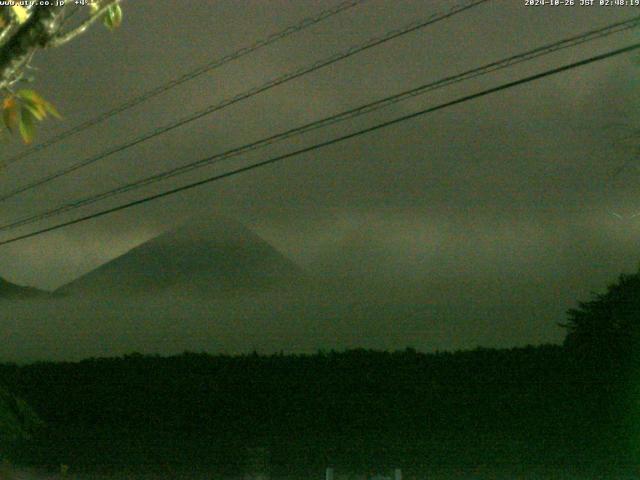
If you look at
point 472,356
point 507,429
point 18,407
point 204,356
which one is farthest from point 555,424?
point 18,407

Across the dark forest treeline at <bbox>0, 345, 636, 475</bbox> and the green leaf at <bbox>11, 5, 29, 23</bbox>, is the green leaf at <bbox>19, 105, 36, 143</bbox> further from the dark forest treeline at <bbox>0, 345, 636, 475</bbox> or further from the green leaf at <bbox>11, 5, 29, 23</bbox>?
the dark forest treeline at <bbox>0, 345, 636, 475</bbox>

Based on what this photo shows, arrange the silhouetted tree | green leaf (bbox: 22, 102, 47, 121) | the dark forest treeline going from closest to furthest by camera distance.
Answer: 1. green leaf (bbox: 22, 102, 47, 121)
2. the dark forest treeline
3. the silhouetted tree

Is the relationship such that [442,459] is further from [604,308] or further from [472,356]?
[604,308]

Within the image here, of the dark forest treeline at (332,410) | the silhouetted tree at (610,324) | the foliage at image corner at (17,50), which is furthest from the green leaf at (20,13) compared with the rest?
the silhouetted tree at (610,324)

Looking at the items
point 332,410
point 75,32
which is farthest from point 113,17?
point 332,410

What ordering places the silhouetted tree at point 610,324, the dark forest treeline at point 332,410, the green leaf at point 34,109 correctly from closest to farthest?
the green leaf at point 34,109
the dark forest treeline at point 332,410
the silhouetted tree at point 610,324

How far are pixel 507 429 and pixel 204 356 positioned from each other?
1125cm

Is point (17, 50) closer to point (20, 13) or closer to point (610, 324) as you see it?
point (20, 13)

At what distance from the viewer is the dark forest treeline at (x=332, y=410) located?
23.3 meters

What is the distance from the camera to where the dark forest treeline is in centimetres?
2327

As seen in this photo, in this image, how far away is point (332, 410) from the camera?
89.9ft

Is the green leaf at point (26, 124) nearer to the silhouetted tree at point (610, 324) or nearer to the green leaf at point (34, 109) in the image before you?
the green leaf at point (34, 109)

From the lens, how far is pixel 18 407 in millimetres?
18922

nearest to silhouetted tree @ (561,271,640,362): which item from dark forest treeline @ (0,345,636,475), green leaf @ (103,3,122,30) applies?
dark forest treeline @ (0,345,636,475)
